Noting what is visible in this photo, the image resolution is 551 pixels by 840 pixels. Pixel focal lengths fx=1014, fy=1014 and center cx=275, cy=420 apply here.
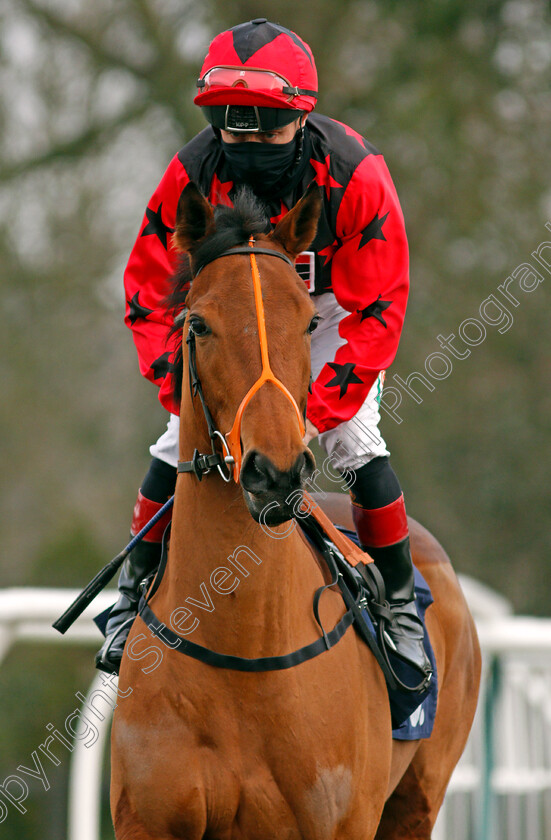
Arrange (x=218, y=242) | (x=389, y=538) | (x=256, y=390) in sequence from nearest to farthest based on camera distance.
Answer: (x=256, y=390)
(x=218, y=242)
(x=389, y=538)

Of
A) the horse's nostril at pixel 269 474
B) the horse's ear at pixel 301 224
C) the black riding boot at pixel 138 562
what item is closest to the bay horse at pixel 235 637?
the horse's ear at pixel 301 224

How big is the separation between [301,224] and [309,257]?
0.42 m

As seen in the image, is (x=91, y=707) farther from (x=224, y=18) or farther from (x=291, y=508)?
(x=224, y=18)

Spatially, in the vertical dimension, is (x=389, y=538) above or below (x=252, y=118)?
below

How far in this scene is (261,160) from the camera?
3148 mm

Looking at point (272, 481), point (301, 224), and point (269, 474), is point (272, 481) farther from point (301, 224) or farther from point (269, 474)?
point (301, 224)

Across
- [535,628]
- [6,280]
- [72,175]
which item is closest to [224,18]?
[72,175]

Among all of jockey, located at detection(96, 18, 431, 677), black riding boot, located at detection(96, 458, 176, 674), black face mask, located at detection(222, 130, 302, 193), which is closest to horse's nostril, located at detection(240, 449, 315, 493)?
jockey, located at detection(96, 18, 431, 677)

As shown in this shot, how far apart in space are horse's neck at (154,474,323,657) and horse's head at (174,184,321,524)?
9.5 inches

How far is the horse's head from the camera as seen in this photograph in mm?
2381

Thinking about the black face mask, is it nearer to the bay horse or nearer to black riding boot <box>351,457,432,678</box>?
the bay horse

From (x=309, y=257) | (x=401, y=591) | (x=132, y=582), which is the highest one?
(x=309, y=257)

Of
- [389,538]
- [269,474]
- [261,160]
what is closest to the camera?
[269,474]

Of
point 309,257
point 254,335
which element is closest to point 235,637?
point 254,335
